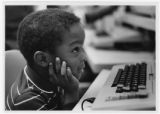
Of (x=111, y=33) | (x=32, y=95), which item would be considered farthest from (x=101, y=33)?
(x=32, y=95)

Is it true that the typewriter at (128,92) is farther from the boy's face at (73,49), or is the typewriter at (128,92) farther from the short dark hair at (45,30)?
the short dark hair at (45,30)

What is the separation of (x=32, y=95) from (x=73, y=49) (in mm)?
207

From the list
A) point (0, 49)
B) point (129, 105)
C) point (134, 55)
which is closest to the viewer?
point (129, 105)

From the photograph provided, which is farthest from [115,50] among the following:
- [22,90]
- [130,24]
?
[22,90]

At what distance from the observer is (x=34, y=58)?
101 cm

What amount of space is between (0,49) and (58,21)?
316mm

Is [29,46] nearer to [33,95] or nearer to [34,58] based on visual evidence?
[34,58]

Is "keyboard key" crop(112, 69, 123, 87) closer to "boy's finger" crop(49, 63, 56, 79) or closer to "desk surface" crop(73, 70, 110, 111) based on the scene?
"desk surface" crop(73, 70, 110, 111)

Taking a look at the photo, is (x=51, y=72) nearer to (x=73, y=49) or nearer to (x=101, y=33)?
(x=73, y=49)

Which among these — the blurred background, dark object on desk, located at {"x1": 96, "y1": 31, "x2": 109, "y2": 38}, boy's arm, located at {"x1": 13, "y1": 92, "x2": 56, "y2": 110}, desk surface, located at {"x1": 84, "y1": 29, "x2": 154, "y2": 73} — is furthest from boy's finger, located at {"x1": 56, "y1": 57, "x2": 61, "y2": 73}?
dark object on desk, located at {"x1": 96, "y1": 31, "x2": 109, "y2": 38}

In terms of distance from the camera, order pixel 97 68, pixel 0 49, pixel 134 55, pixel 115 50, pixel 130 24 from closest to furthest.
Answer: pixel 0 49 → pixel 97 68 → pixel 134 55 → pixel 115 50 → pixel 130 24

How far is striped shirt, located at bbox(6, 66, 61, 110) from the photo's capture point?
0.96 metres

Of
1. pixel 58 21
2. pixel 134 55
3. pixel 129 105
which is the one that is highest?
pixel 58 21

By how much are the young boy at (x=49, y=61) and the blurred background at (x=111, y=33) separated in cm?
17
